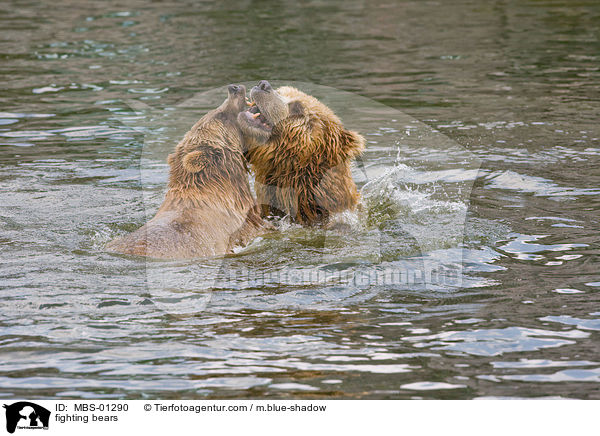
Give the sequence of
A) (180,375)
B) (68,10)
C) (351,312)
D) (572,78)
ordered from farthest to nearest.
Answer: (68,10)
(572,78)
(351,312)
(180,375)

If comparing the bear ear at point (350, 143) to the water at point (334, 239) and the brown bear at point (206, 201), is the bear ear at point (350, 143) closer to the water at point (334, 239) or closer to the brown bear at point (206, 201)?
the water at point (334, 239)

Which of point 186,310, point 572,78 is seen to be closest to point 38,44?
point 572,78

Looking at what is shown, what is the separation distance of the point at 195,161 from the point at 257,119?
772mm

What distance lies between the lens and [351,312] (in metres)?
5.59

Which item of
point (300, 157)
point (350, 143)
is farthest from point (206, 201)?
point (350, 143)

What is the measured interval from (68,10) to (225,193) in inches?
676

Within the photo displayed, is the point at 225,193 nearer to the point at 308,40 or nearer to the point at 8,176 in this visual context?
the point at 8,176

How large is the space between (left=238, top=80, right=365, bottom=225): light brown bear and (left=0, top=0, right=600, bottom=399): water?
0.26 meters

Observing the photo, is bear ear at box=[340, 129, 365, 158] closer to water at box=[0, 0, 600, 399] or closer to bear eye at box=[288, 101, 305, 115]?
bear eye at box=[288, 101, 305, 115]

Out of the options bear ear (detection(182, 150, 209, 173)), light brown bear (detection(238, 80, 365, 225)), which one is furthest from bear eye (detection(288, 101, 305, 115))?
bear ear (detection(182, 150, 209, 173))

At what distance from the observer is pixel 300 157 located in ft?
24.7

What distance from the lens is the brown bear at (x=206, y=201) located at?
20.9 ft
